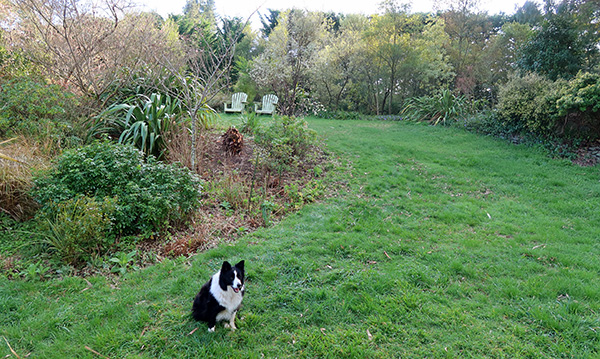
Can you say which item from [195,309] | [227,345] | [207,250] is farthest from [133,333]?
[207,250]

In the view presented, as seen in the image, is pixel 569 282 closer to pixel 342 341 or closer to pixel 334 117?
pixel 342 341

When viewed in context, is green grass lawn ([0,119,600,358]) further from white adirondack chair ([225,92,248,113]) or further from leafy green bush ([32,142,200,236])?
white adirondack chair ([225,92,248,113])

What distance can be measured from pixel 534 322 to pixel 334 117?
438 inches

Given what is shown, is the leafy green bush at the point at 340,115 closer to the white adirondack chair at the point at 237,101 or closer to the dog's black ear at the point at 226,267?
the white adirondack chair at the point at 237,101

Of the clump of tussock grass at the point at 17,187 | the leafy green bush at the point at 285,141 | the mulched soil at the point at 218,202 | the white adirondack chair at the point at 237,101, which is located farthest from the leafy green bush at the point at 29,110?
the white adirondack chair at the point at 237,101

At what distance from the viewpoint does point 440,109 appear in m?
10.9

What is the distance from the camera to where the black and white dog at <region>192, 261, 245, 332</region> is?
2109 mm

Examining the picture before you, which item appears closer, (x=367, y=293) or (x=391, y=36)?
(x=367, y=293)

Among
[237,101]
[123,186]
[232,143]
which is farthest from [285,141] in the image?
[237,101]

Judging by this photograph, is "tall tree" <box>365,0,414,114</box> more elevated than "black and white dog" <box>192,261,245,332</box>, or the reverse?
"tall tree" <box>365,0,414,114</box>

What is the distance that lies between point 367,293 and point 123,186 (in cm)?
276

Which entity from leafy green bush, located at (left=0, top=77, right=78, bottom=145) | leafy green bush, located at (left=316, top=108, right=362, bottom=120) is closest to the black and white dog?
leafy green bush, located at (left=0, top=77, right=78, bottom=145)

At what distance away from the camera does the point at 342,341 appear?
2.21 metres

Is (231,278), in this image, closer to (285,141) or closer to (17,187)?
(17,187)
